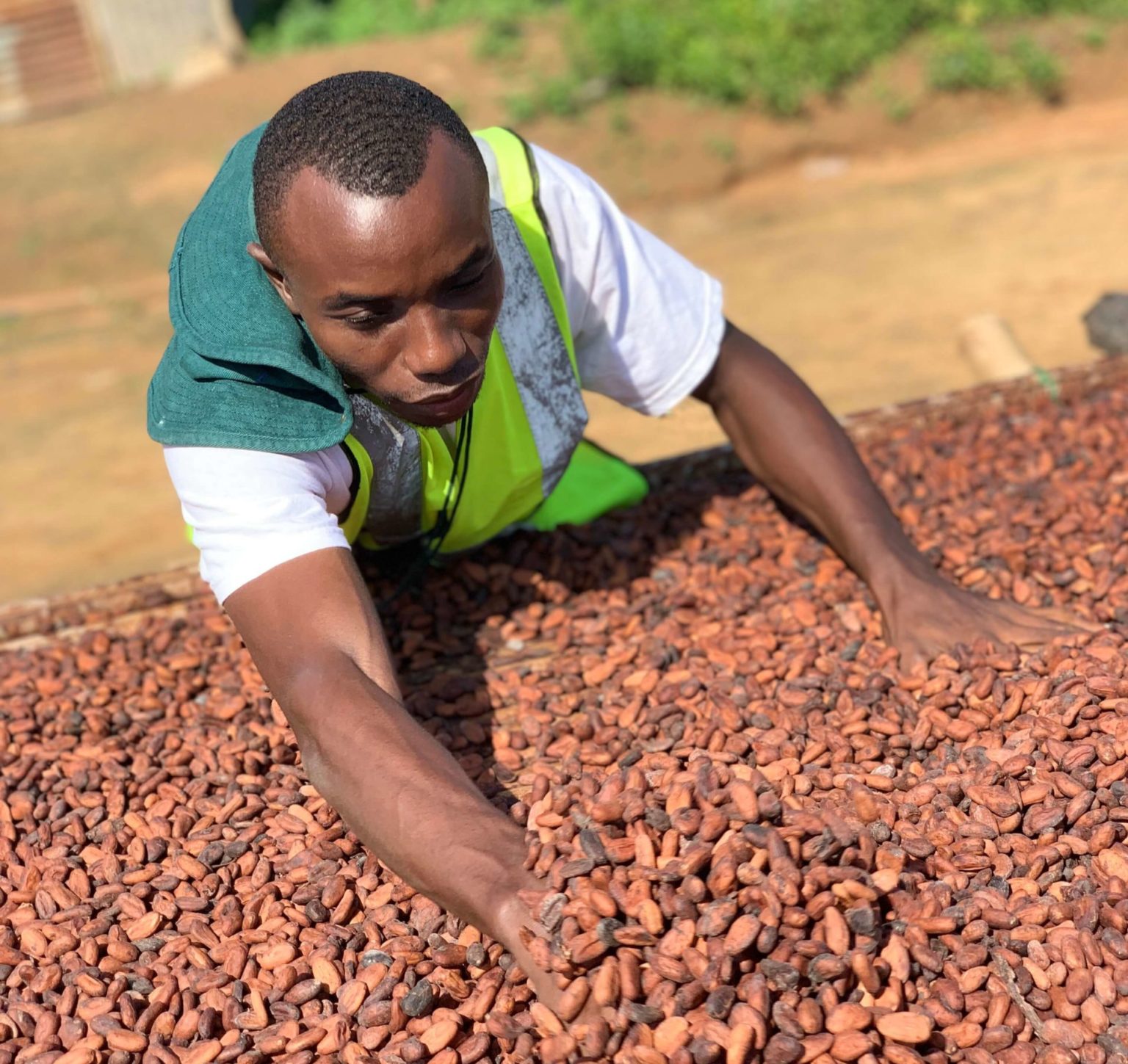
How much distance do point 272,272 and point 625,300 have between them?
918 mm

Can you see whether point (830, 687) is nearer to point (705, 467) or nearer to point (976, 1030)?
point (976, 1030)

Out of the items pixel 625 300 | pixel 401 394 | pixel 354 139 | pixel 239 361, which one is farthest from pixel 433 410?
pixel 625 300

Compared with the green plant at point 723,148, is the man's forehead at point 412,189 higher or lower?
higher

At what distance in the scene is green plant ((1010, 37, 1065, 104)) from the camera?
862 centimetres

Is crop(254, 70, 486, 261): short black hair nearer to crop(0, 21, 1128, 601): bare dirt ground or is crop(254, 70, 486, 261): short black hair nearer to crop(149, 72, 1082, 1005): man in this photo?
crop(149, 72, 1082, 1005): man

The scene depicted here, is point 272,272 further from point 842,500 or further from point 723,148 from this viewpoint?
point 723,148

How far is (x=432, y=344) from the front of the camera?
2070 mm

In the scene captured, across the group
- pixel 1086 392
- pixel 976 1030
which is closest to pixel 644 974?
pixel 976 1030

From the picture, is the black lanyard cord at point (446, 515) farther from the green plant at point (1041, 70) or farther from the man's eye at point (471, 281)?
the green plant at point (1041, 70)

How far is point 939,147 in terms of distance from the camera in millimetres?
8578

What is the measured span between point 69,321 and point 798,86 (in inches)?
189

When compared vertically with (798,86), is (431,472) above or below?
above

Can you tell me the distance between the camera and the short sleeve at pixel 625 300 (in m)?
2.73

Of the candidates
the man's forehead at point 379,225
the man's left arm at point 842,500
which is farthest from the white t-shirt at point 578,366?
the man's forehead at point 379,225
